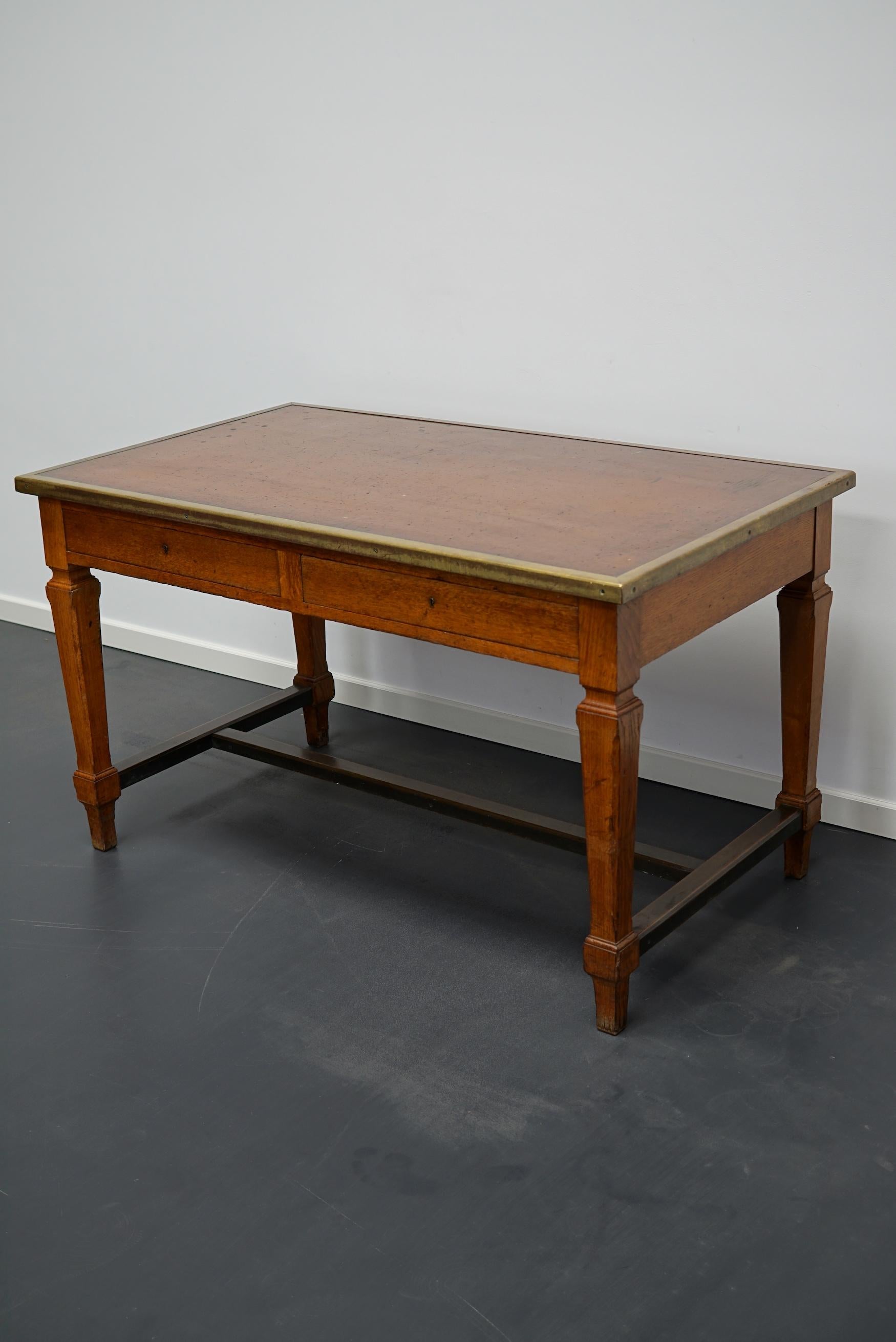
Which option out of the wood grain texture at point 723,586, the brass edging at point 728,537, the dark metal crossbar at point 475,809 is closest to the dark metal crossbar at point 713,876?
the dark metal crossbar at point 475,809

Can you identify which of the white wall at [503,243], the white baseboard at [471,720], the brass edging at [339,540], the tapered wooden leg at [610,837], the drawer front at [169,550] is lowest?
the white baseboard at [471,720]

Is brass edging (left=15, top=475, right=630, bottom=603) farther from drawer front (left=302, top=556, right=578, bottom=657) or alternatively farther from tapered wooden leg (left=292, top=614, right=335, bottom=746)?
tapered wooden leg (left=292, top=614, right=335, bottom=746)

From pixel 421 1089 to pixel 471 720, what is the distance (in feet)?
4.93

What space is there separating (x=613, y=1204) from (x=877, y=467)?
5.21 ft

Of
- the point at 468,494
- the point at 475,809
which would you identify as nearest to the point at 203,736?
the point at 475,809

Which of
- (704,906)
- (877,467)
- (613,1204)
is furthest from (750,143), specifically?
(613,1204)

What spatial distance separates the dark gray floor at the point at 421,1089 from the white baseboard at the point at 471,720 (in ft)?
0.21

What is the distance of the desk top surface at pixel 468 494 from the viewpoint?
220 cm

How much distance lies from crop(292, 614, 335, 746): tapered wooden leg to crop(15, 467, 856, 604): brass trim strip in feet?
2.84

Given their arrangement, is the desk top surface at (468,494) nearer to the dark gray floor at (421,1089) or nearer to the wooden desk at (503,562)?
the wooden desk at (503,562)

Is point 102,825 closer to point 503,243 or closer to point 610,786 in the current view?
point 610,786

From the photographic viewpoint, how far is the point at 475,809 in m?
2.93

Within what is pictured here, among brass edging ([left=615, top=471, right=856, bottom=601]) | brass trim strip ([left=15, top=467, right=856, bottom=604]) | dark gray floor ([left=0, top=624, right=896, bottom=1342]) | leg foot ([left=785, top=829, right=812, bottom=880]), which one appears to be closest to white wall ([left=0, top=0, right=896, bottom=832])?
leg foot ([left=785, top=829, right=812, bottom=880])

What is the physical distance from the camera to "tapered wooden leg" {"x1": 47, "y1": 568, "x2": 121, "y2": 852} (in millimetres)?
2930
